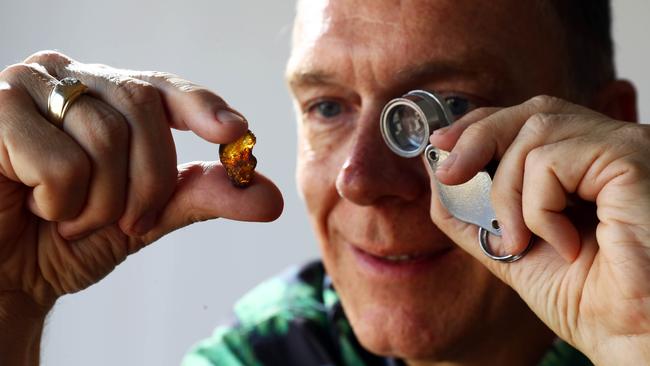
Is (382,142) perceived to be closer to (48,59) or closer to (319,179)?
(319,179)


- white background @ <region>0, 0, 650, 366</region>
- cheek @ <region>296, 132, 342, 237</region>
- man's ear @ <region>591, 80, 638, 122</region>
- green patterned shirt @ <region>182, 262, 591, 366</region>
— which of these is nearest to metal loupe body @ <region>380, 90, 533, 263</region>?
cheek @ <region>296, 132, 342, 237</region>

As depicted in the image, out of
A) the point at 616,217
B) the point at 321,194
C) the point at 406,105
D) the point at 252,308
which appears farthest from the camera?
the point at 252,308

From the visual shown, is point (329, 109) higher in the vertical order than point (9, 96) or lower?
lower

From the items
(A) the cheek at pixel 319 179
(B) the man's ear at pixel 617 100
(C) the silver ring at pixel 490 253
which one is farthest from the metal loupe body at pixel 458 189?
(B) the man's ear at pixel 617 100

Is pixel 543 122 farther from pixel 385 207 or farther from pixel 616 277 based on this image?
pixel 385 207

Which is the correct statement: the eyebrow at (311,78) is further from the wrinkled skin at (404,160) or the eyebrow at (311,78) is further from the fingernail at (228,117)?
the fingernail at (228,117)

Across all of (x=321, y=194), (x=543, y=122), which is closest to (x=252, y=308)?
(x=321, y=194)

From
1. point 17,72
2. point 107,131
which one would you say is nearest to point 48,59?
point 17,72
